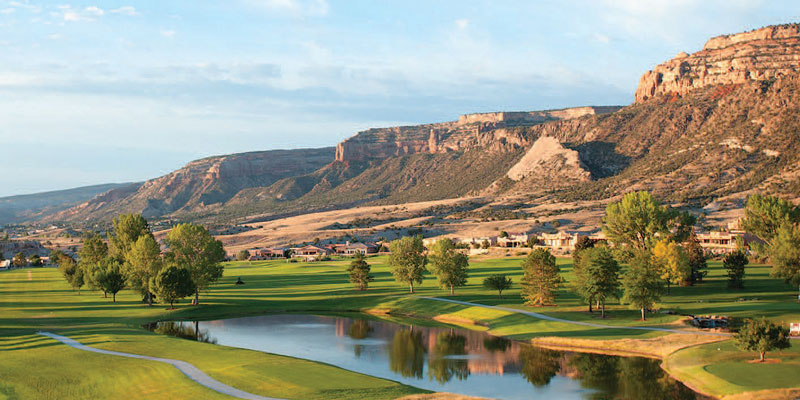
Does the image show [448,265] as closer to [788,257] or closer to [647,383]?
[788,257]

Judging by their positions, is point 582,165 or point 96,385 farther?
point 582,165

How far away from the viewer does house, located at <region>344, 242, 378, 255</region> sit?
149 metres

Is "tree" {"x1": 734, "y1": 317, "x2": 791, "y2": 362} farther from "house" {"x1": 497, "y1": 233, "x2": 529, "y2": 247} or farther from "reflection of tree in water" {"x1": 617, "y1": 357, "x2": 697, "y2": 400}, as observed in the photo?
"house" {"x1": 497, "y1": 233, "x2": 529, "y2": 247}

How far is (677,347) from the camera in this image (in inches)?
1939

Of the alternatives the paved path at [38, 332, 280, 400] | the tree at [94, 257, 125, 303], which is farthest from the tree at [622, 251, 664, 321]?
the tree at [94, 257, 125, 303]

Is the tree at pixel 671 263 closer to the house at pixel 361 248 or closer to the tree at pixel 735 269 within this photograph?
the tree at pixel 735 269

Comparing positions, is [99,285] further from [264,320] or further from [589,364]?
[589,364]

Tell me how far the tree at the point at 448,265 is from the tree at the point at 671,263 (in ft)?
68.7

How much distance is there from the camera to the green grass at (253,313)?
132 feet

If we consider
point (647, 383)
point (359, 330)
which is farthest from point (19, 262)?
point (647, 383)

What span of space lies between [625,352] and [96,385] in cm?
3573

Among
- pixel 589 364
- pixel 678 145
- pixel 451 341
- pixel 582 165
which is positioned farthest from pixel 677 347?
pixel 582 165

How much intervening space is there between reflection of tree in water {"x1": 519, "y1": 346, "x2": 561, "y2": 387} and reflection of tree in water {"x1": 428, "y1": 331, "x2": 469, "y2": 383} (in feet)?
13.6

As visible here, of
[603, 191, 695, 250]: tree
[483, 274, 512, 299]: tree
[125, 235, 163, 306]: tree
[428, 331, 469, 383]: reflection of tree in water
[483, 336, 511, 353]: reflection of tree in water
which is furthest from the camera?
[603, 191, 695, 250]: tree
